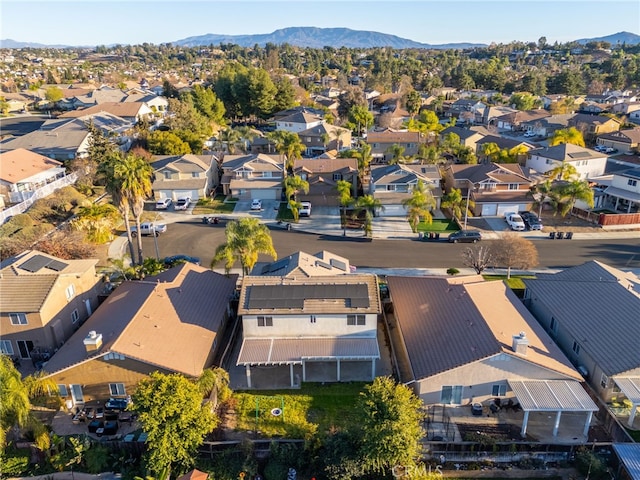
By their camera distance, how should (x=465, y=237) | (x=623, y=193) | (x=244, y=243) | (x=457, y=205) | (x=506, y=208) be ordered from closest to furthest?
(x=244, y=243) < (x=465, y=237) < (x=457, y=205) < (x=623, y=193) < (x=506, y=208)

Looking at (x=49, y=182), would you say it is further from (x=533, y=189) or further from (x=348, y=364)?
(x=533, y=189)

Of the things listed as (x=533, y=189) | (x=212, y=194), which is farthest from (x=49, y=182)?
(x=533, y=189)

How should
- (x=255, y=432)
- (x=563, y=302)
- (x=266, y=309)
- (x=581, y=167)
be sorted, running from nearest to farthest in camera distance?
(x=255, y=432) < (x=266, y=309) < (x=563, y=302) < (x=581, y=167)

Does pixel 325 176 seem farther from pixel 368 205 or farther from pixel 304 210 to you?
pixel 368 205

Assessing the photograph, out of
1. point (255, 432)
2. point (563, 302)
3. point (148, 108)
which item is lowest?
point (255, 432)

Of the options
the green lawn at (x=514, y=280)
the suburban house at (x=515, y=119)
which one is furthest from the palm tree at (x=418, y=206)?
the suburban house at (x=515, y=119)

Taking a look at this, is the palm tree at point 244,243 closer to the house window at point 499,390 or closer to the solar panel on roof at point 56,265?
the solar panel on roof at point 56,265

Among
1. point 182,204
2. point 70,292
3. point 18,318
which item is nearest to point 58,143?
point 182,204
